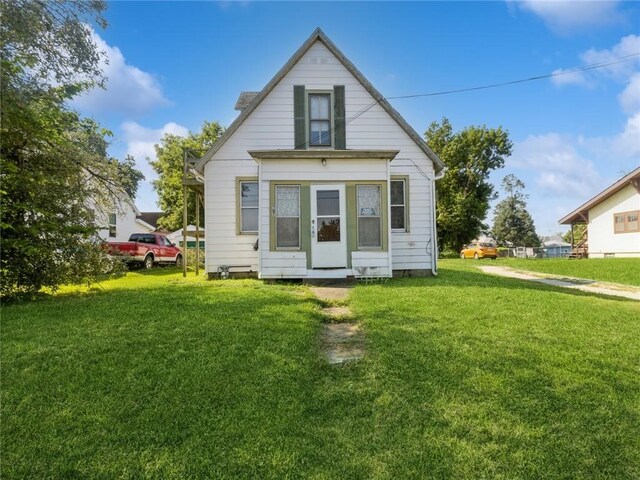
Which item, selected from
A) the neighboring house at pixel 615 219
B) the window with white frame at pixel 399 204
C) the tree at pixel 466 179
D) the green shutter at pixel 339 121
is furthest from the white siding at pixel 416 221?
the tree at pixel 466 179

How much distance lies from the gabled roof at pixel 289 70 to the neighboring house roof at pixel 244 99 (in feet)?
10.4

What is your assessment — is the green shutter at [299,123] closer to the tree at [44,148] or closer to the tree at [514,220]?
the tree at [44,148]

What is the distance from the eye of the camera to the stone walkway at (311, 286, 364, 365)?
13.7 ft

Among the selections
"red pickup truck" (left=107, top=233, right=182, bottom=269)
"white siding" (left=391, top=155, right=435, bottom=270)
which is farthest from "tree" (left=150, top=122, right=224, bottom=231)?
"white siding" (left=391, top=155, right=435, bottom=270)

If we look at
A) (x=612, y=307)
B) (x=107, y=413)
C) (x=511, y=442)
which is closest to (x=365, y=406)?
(x=511, y=442)

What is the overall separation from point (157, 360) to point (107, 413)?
3.02 feet

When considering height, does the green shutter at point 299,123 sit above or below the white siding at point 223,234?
above

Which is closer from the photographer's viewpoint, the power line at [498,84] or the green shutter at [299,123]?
the power line at [498,84]

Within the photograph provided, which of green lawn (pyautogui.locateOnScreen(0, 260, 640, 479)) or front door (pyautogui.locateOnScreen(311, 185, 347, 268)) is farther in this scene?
front door (pyautogui.locateOnScreen(311, 185, 347, 268))

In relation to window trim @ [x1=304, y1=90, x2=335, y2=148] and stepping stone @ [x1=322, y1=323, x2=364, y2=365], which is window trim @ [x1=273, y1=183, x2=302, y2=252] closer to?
window trim @ [x1=304, y1=90, x2=335, y2=148]

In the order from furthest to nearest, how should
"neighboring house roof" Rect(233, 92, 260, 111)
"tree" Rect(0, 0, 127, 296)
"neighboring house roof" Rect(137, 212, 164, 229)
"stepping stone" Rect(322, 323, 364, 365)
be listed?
"neighboring house roof" Rect(137, 212, 164, 229) < "neighboring house roof" Rect(233, 92, 260, 111) < "tree" Rect(0, 0, 127, 296) < "stepping stone" Rect(322, 323, 364, 365)

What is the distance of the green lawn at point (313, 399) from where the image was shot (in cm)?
246

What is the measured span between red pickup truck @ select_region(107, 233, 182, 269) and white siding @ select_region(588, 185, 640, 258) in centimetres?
2731

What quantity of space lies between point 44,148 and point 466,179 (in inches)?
1550
